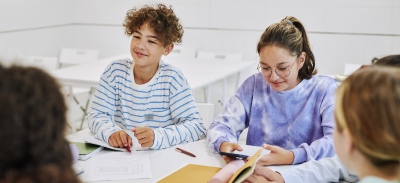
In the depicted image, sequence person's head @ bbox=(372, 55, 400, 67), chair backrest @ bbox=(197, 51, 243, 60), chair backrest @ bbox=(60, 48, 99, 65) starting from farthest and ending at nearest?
chair backrest @ bbox=(60, 48, 99, 65), chair backrest @ bbox=(197, 51, 243, 60), person's head @ bbox=(372, 55, 400, 67)

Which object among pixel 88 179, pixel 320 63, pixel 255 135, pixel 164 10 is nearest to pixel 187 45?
pixel 320 63

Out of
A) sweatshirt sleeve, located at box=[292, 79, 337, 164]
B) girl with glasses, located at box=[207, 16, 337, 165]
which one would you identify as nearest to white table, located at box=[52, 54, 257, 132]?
girl with glasses, located at box=[207, 16, 337, 165]

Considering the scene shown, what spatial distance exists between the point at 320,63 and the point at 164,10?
2.79 meters

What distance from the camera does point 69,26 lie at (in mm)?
5844

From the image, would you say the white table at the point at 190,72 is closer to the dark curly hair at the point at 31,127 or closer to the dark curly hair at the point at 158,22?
the dark curly hair at the point at 158,22

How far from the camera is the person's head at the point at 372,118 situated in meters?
1.01

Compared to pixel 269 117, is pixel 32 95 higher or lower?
higher

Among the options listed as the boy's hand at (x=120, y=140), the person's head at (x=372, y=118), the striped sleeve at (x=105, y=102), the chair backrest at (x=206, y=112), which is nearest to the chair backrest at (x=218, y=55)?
the chair backrest at (x=206, y=112)

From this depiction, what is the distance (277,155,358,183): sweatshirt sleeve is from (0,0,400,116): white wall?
323 cm

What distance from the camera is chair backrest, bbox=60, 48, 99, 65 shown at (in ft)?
17.5

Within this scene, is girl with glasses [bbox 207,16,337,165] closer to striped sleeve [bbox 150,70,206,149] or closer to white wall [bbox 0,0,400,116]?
striped sleeve [bbox 150,70,206,149]

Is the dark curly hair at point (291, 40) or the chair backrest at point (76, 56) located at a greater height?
the dark curly hair at point (291, 40)

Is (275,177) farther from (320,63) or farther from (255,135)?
(320,63)

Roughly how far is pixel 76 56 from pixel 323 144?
156 inches
